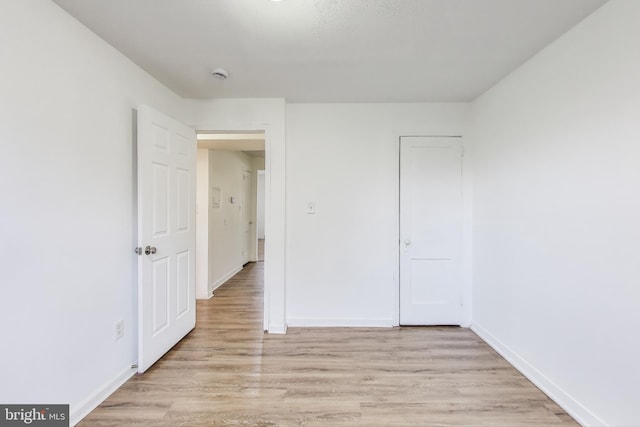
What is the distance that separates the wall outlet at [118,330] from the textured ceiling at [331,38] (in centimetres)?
192

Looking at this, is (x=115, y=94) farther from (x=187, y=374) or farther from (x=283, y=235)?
(x=187, y=374)

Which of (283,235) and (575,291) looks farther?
(283,235)

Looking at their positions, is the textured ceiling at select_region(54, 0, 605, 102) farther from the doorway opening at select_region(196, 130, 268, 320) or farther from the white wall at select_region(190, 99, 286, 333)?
the doorway opening at select_region(196, 130, 268, 320)

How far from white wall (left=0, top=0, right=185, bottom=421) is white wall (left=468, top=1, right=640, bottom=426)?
2978 mm

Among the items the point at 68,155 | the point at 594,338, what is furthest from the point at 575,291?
the point at 68,155

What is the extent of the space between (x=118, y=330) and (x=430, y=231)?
289 cm

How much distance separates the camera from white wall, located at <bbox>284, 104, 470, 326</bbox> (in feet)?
10.2

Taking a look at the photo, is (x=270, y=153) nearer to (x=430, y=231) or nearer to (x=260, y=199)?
(x=430, y=231)

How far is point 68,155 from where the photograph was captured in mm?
1691

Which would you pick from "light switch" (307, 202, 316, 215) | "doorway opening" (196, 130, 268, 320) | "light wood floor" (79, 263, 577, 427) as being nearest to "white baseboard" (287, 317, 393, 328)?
"light wood floor" (79, 263, 577, 427)

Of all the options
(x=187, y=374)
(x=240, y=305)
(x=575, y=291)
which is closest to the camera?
(x=575, y=291)

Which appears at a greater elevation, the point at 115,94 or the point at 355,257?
the point at 115,94

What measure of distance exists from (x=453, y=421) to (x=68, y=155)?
8.98 feet

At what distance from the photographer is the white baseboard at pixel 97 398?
1.73m
